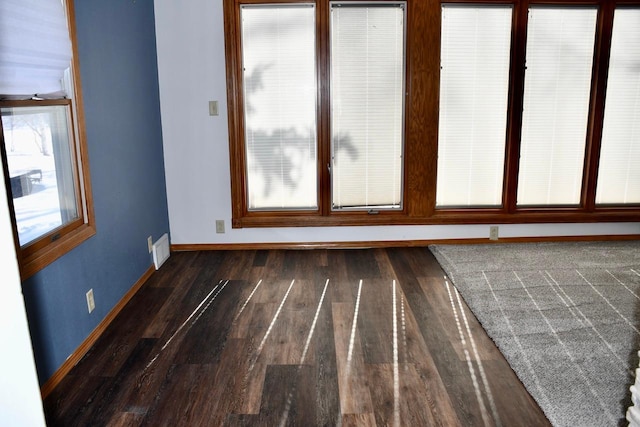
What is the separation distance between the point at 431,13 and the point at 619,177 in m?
2.19

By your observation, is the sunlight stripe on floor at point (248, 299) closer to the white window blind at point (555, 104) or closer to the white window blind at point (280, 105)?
the white window blind at point (280, 105)

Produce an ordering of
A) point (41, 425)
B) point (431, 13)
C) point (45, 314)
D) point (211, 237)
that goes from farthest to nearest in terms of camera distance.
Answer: point (211, 237), point (431, 13), point (45, 314), point (41, 425)

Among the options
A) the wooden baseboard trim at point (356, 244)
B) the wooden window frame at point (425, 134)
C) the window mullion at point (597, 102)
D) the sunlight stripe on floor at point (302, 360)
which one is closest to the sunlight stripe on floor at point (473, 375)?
the sunlight stripe on floor at point (302, 360)

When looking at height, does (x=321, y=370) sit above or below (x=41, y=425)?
below

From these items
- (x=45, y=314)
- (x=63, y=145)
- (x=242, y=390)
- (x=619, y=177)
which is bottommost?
(x=242, y=390)

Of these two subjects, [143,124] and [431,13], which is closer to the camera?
[143,124]

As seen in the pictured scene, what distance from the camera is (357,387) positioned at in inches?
96.0

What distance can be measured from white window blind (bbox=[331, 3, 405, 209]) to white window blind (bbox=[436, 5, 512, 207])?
38 centimetres

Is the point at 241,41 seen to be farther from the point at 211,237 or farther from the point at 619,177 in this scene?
the point at 619,177

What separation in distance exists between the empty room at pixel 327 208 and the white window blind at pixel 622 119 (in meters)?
0.02

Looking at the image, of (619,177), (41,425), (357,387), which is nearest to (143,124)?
(357,387)

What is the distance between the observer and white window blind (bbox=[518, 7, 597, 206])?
432 cm

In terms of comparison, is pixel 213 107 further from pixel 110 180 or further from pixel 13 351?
pixel 13 351

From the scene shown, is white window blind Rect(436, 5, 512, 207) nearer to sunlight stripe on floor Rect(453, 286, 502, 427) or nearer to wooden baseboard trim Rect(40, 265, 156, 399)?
sunlight stripe on floor Rect(453, 286, 502, 427)
